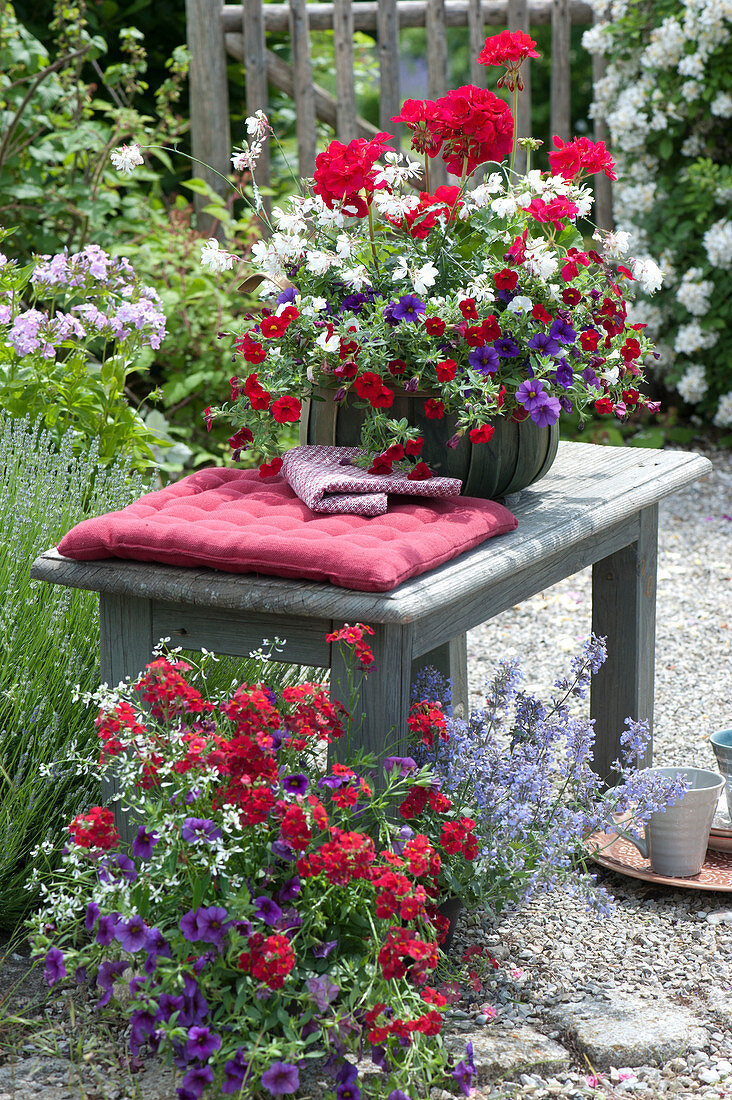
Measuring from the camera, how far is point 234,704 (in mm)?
1625

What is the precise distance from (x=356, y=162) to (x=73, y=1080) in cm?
144

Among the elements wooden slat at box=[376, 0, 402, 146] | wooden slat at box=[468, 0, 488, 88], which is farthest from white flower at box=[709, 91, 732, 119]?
wooden slat at box=[376, 0, 402, 146]

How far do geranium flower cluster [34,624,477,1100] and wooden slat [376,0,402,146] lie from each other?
4.15m

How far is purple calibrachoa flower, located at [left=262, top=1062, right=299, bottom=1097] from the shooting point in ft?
4.96

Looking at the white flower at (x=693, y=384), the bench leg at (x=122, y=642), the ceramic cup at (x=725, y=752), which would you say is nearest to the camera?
the bench leg at (x=122, y=642)

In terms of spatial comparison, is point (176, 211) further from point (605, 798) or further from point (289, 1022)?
point (289, 1022)

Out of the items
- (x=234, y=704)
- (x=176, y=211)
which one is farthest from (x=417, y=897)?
(x=176, y=211)

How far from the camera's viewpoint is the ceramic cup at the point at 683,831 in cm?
237

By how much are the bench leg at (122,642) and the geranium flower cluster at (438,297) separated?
13.3 inches

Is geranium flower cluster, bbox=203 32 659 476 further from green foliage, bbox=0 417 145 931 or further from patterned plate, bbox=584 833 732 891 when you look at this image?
patterned plate, bbox=584 833 732 891

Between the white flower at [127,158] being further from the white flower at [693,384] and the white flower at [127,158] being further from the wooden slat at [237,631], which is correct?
the white flower at [693,384]

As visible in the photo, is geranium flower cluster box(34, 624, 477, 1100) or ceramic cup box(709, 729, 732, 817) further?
ceramic cup box(709, 729, 732, 817)

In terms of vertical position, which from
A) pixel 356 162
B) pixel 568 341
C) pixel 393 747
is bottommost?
pixel 393 747

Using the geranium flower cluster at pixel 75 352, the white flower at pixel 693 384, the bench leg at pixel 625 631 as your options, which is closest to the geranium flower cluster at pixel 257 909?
the bench leg at pixel 625 631
